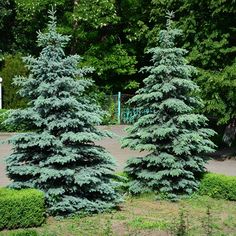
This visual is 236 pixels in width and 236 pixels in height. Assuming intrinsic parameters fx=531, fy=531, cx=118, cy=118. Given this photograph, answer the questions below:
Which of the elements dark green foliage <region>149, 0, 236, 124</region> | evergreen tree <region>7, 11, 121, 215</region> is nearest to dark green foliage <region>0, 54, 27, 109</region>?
dark green foliage <region>149, 0, 236, 124</region>

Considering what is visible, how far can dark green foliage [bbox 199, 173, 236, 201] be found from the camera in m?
13.7

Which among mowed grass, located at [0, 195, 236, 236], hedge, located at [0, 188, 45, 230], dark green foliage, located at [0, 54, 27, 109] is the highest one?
dark green foliage, located at [0, 54, 27, 109]

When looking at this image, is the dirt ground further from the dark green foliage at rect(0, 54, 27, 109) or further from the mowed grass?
the dark green foliage at rect(0, 54, 27, 109)

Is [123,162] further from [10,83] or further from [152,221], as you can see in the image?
[10,83]

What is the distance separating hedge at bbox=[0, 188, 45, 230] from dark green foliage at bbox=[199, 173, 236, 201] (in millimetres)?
5052

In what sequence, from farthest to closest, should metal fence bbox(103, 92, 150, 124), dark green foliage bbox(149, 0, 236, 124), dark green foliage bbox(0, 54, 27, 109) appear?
1. metal fence bbox(103, 92, 150, 124)
2. dark green foliage bbox(0, 54, 27, 109)
3. dark green foliage bbox(149, 0, 236, 124)

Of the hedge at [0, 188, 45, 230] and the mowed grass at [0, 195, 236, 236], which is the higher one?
the hedge at [0, 188, 45, 230]

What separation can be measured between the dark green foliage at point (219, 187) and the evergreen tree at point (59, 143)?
3.11 meters

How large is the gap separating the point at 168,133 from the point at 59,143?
11.9ft

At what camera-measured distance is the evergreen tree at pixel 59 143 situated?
11227 mm

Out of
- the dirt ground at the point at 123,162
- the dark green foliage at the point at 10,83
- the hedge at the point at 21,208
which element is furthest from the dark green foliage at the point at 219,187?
the dark green foliage at the point at 10,83

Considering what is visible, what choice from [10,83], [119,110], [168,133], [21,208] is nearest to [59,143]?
[21,208]

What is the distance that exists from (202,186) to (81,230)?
15.8ft

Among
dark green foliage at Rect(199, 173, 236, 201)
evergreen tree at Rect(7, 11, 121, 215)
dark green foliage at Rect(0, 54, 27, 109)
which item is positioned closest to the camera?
evergreen tree at Rect(7, 11, 121, 215)
